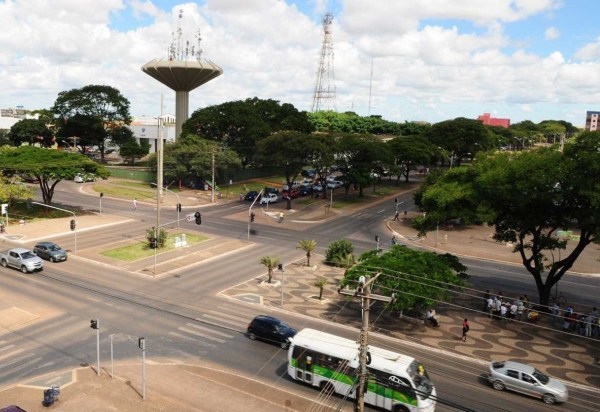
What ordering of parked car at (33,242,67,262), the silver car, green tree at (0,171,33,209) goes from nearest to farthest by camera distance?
the silver car → parked car at (33,242,67,262) → green tree at (0,171,33,209)

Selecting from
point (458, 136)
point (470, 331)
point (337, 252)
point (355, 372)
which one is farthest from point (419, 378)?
point (458, 136)

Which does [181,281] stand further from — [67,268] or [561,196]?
[561,196]

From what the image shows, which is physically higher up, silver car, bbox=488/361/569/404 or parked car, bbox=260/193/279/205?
parked car, bbox=260/193/279/205

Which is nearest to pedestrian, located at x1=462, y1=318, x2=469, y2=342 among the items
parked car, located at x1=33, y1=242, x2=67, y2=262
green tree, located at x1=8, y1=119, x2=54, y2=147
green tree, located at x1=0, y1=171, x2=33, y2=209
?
parked car, located at x1=33, y1=242, x2=67, y2=262

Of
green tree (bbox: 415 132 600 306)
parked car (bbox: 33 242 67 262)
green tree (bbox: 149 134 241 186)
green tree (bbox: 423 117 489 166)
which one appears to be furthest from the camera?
green tree (bbox: 423 117 489 166)

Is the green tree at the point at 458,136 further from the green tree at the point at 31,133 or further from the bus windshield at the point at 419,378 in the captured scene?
the bus windshield at the point at 419,378

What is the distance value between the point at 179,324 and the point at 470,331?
1856 centimetres

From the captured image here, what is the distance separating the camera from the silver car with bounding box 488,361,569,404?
2425 centimetres

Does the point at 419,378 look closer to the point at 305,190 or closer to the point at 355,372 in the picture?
the point at 355,372

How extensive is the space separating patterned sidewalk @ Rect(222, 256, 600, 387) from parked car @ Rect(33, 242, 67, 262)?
1686 centimetres

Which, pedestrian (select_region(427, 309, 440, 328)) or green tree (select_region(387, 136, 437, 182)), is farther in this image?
green tree (select_region(387, 136, 437, 182))

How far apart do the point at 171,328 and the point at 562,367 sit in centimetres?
2271

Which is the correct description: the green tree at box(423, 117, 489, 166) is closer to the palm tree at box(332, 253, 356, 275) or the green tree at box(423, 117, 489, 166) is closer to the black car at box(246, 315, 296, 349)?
the palm tree at box(332, 253, 356, 275)

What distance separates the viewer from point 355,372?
23.2m
